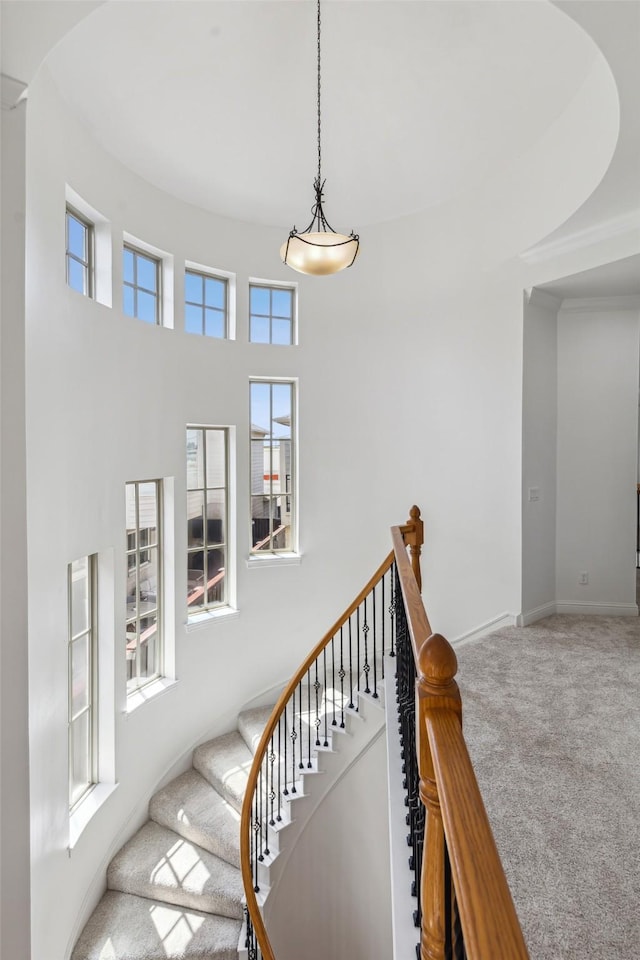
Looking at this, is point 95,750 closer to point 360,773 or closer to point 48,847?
point 48,847

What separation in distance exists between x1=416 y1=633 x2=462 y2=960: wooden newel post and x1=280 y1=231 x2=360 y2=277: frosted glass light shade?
276 centimetres

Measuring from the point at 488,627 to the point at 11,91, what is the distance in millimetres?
Answer: 5249

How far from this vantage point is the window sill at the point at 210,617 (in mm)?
5336

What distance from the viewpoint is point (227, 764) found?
5.09 m

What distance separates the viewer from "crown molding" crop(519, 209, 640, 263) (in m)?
3.99

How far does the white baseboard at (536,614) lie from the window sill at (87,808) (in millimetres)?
3820

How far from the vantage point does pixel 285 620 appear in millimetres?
5910

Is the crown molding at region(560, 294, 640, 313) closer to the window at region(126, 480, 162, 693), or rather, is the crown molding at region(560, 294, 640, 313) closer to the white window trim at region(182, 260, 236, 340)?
the white window trim at region(182, 260, 236, 340)

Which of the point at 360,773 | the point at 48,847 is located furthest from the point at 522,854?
the point at 48,847

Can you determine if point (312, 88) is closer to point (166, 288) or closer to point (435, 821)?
point (166, 288)

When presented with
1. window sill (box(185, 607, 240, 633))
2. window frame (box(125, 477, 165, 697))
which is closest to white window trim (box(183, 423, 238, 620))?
window sill (box(185, 607, 240, 633))

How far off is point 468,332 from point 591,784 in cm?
419

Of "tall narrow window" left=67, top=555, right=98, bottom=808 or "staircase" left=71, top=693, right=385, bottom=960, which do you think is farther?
"tall narrow window" left=67, top=555, right=98, bottom=808

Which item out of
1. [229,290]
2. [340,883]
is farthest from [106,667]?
[229,290]
